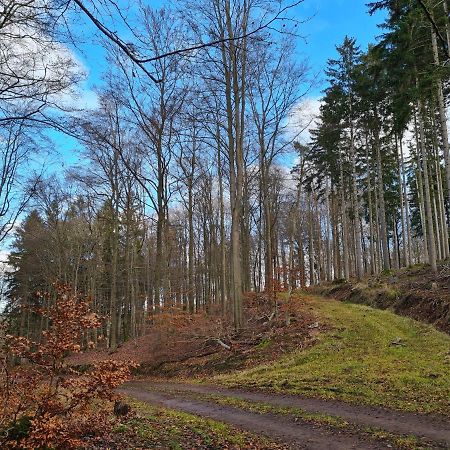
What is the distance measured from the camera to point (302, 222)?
42500mm

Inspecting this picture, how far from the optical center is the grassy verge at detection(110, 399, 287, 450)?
596 centimetres

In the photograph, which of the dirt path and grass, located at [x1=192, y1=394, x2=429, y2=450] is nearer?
grass, located at [x1=192, y1=394, x2=429, y2=450]

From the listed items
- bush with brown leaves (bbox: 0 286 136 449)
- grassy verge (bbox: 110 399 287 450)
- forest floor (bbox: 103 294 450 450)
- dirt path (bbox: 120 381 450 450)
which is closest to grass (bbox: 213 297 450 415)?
forest floor (bbox: 103 294 450 450)

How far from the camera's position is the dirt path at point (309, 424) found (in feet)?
20.8

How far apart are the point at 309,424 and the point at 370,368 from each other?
4371 mm

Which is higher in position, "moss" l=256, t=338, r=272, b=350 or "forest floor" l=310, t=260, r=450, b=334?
"forest floor" l=310, t=260, r=450, b=334

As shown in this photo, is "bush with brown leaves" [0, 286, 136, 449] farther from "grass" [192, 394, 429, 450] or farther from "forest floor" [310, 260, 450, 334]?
"forest floor" [310, 260, 450, 334]

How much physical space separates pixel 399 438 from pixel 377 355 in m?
6.67

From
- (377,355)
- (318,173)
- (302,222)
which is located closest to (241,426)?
(377,355)

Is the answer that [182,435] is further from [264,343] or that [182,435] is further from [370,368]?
[264,343]

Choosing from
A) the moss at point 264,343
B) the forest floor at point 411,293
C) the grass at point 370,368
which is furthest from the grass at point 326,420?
the forest floor at point 411,293

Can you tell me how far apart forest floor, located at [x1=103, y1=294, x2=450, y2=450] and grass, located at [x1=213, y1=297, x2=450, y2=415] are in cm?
3

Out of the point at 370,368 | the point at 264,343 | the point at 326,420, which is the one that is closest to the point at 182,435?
the point at 326,420

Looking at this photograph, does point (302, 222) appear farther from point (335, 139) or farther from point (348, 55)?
point (348, 55)
